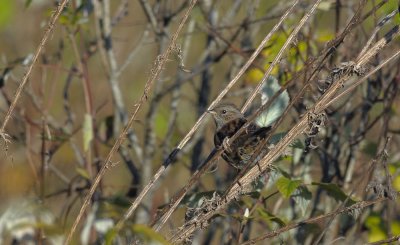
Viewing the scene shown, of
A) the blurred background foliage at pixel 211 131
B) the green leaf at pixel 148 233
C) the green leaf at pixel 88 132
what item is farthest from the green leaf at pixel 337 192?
the green leaf at pixel 88 132

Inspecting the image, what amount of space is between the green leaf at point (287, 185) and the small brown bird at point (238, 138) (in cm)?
18

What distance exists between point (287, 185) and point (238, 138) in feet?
1.20

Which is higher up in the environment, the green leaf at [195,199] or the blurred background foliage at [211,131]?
the blurred background foliage at [211,131]

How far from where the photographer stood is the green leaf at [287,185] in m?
3.06

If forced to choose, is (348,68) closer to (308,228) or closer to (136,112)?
(136,112)

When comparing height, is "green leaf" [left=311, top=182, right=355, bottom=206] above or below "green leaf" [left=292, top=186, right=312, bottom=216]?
below

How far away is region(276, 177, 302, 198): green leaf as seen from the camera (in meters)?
3.06

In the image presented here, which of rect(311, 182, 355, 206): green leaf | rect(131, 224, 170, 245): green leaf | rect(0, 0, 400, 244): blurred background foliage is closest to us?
rect(131, 224, 170, 245): green leaf

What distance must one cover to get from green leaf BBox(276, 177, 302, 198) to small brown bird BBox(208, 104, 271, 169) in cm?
18

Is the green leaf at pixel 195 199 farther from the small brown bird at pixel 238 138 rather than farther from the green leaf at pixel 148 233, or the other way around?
the green leaf at pixel 148 233

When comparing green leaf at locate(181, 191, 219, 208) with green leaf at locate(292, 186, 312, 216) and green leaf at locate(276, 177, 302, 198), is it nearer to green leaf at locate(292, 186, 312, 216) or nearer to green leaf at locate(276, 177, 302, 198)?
green leaf at locate(276, 177, 302, 198)

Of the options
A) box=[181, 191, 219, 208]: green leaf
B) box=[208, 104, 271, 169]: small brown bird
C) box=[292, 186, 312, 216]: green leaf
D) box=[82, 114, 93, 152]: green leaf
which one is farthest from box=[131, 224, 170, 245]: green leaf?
box=[82, 114, 93, 152]: green leaf

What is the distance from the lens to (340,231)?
4383 mm

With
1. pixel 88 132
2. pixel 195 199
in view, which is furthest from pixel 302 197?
pixel 88 132
